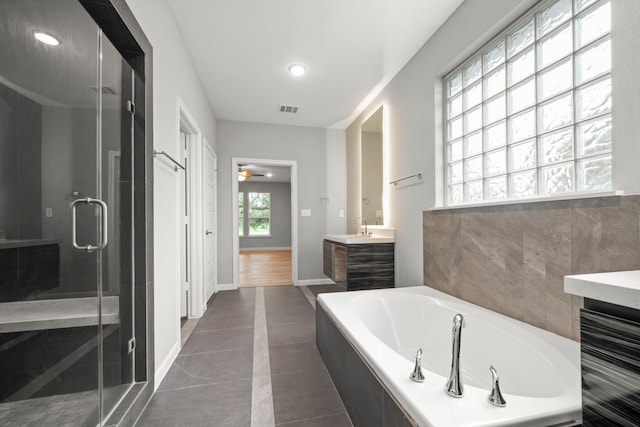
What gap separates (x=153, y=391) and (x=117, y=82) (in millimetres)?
1746

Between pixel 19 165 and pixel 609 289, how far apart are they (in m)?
1.67

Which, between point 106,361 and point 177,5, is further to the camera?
point 177,5

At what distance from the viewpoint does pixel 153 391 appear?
5.37 feet

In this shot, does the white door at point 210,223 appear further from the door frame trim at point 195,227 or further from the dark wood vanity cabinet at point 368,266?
the dark wood vanity cabinet at point 368,266

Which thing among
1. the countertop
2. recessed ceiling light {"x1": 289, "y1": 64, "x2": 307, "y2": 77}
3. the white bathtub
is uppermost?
recessed ceiling light {"x1": 289, "y1": 64, "x2": 307, "y2": 77}

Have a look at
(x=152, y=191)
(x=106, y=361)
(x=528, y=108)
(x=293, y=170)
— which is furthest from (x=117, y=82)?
(x=293, y=170)

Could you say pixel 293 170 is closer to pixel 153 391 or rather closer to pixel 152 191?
pixel 152 191

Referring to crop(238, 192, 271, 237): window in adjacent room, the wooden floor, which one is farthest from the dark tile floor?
crop(238, 192, 271, 237): window in adjacent room

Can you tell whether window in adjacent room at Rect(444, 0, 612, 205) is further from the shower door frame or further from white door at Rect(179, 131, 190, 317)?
white door at Rect(179, 131, 190, 317)

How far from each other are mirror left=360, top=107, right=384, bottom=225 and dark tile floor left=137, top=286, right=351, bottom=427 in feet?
4.94

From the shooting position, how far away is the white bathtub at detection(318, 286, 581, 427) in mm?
798

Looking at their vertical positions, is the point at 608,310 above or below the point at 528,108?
below

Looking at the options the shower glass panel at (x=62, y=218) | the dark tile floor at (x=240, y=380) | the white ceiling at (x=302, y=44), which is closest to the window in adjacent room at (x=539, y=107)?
the white ceiling at (x=302, y=44)

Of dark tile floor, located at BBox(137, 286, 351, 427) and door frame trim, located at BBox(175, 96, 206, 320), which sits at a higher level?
door frame trim, located at BBox(175, 96, 206, 320)
